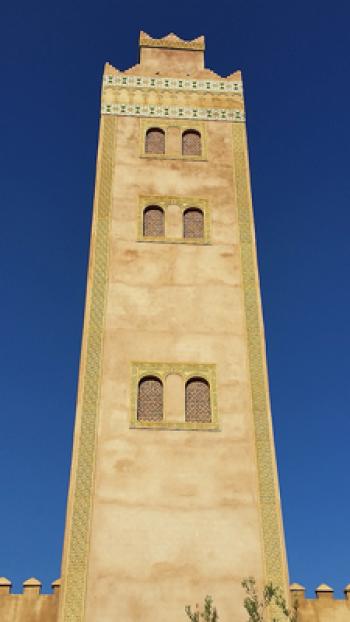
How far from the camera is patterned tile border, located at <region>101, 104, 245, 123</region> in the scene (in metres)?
15.0

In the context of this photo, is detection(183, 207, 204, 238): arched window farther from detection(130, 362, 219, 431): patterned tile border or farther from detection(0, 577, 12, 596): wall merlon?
detection(0, 577, 12, 596): wall merlon

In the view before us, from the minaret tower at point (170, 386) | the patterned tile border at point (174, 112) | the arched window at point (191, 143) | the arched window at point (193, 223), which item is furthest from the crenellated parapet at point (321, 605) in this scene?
the patterned tile border at point (174, 112)

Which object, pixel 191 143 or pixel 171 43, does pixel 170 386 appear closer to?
pixel 191 143

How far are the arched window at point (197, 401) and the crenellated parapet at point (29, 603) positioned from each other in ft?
10.2

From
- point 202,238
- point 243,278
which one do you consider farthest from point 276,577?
point 202,238

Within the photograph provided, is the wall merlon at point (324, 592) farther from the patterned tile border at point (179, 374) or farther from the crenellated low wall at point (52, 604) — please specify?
the patterned tile border at point (179, 374)

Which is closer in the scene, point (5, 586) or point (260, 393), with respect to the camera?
point (5, 586)

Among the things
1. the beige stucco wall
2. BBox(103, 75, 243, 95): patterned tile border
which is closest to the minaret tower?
the beige stucco wall

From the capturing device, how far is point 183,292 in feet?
39.3

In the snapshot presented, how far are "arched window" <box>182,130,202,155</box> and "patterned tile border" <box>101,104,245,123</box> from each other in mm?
479

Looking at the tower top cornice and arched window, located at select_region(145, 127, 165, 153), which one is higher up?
the tower top cornice

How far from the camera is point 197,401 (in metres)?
11.0

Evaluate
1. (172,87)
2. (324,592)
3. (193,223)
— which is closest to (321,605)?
(324,592)

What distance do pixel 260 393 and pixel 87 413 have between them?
2.74 metres
